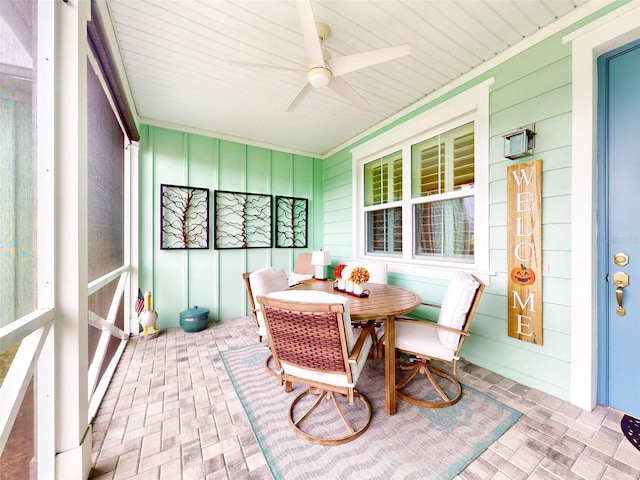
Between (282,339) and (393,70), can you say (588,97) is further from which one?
(282,339)

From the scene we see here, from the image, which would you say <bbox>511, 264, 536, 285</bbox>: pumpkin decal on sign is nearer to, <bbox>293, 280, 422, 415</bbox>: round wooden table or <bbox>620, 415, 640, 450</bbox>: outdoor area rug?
<bbox>293, 280, 422, 415</bbox>: round wooden table

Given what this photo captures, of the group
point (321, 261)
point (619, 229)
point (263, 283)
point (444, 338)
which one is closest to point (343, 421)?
point (444, 338)

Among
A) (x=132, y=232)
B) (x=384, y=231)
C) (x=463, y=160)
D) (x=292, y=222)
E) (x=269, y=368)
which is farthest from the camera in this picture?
(x=292, y=222)

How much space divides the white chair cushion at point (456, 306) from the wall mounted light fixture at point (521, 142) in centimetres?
117

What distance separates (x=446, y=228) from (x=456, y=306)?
1.35 meters

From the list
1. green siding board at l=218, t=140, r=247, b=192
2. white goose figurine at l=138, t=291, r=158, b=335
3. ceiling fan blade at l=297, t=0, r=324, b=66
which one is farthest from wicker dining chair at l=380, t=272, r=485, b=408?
green siding board at l=218, t=140, r=247, b=192

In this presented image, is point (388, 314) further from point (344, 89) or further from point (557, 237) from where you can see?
point (344, 89)

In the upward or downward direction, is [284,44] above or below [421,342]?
above

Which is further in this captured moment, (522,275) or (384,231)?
(384,231)

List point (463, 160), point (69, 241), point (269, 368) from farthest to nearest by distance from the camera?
point (463, 160), point (269, 368), point (69, 241)

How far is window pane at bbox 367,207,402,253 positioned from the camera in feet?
11.5

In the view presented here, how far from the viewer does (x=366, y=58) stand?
168cm

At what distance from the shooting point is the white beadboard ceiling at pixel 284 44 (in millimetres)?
1781

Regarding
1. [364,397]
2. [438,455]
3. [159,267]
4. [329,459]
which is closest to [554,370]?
[438,455]
